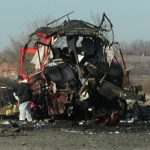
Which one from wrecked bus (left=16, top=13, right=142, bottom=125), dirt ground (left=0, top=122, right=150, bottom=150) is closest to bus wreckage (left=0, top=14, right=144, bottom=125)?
wrecked bus (left=16, top=13, right=142, bottom=125)

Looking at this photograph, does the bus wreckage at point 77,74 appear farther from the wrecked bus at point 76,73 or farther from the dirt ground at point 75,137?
the dirt ground at point 75,137

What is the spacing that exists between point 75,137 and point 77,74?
3.87 metres

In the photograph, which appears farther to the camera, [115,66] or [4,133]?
[115,66]

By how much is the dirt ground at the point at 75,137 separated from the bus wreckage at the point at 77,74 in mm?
817

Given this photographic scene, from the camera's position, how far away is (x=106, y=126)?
1588 cm

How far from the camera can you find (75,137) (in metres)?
12.4

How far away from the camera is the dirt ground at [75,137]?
1073 cm

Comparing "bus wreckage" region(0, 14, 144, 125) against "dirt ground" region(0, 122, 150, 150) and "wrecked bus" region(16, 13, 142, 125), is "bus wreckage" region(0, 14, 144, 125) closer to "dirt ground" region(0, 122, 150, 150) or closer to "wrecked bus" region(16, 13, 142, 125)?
"wrecked bus" region(16, 13, 142, 125)

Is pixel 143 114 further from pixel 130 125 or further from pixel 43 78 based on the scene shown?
pixel 43 78

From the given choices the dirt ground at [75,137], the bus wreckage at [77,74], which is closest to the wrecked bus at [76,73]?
the bus wreckage at [77,74]

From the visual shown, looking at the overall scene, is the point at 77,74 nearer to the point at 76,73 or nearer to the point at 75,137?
the point at 76,73

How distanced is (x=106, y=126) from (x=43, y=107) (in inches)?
78.4

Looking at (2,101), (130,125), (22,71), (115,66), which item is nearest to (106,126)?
(130,125)

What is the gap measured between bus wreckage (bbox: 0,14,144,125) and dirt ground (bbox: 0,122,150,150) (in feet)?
2.68
